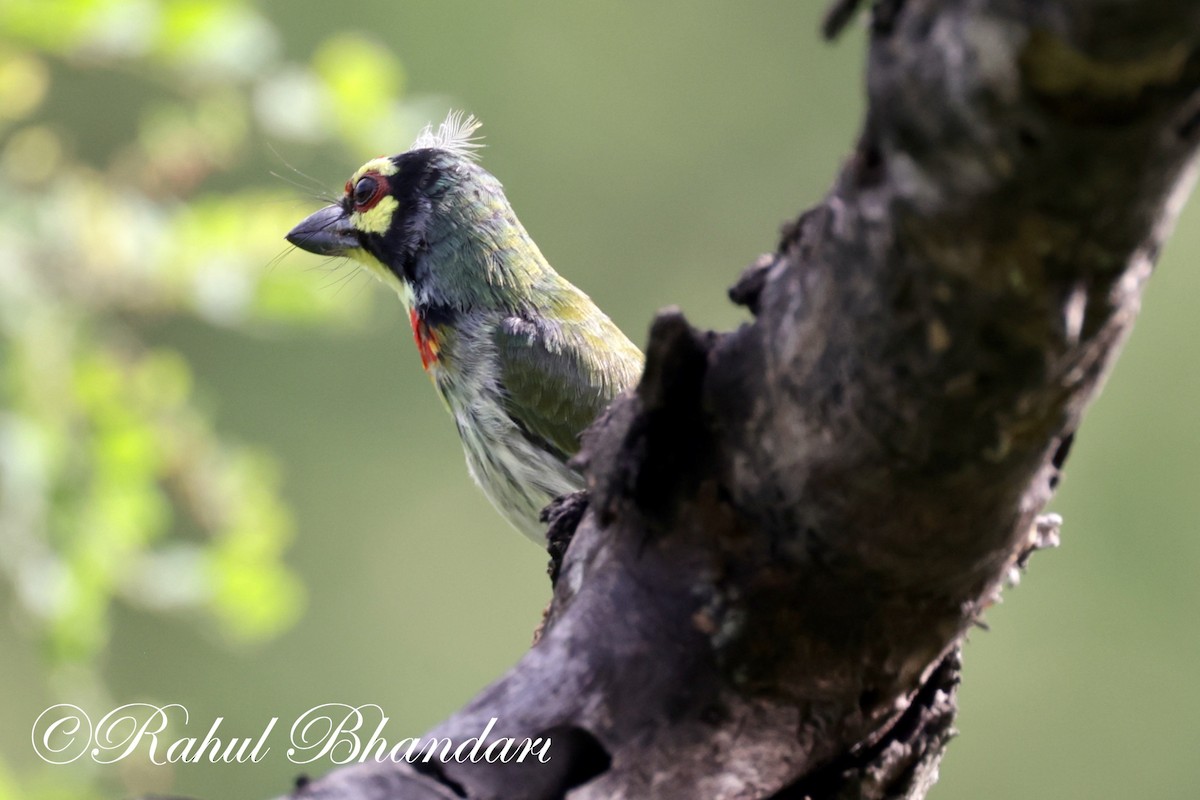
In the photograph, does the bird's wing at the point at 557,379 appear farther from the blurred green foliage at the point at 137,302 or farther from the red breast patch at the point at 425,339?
the blurred green foliage at the point at 137,302

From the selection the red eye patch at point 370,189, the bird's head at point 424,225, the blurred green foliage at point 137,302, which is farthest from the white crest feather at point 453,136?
the blurred green foliage at point 137,302

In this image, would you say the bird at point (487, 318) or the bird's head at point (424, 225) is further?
the bird's head at point (424, 225)

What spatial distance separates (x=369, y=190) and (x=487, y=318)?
665 mm

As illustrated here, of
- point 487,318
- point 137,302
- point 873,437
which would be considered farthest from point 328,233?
point 873,437

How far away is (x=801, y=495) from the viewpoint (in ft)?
A: 5.01

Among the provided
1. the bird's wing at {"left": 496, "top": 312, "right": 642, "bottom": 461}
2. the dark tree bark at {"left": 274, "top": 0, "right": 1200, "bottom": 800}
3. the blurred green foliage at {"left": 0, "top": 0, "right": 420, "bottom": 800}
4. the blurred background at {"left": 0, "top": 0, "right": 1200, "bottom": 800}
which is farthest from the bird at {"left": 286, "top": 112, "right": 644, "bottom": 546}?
the blurred background at {"left": 0, "top": 0, "right": 1200, "bottom": 800}

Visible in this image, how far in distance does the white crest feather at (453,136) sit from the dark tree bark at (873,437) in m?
2.91

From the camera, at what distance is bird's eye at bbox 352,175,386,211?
4535mm

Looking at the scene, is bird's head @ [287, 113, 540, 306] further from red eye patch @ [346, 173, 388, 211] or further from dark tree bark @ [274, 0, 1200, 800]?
dark tree bark @ [274, 0, 1200, 800]

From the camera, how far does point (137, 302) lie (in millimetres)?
3766

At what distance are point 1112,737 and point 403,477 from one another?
17.3 feet

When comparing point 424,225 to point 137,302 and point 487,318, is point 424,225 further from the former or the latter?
point 137,302

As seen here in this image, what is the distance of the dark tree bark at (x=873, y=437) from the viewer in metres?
1.13

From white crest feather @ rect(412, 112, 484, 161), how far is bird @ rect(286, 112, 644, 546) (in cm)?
9
